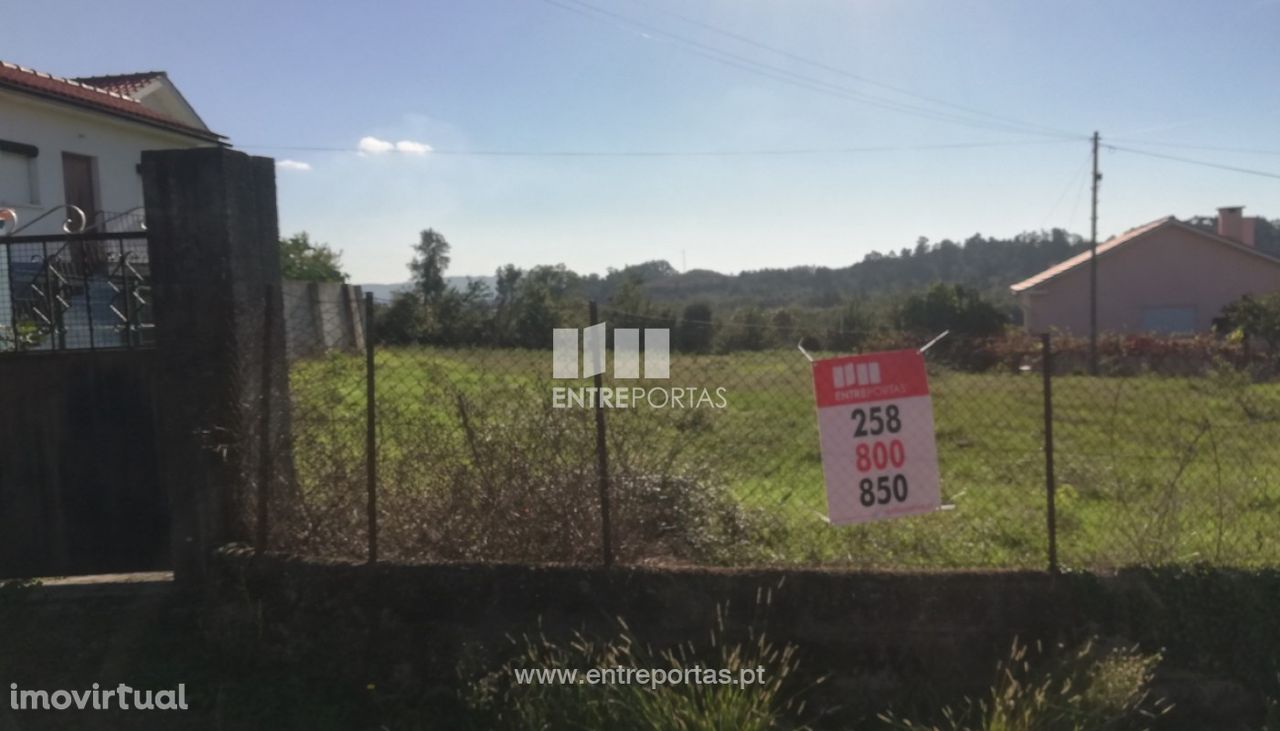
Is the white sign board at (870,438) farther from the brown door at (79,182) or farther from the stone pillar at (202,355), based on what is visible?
the brown door at (79,182)

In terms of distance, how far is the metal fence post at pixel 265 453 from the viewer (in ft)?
14.3

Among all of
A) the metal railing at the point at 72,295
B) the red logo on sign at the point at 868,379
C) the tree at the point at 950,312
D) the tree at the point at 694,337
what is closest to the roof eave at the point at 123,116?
the metal railing at the point at 72,295

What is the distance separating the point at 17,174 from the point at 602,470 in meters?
12.8

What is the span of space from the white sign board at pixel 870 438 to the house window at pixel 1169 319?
33.0m

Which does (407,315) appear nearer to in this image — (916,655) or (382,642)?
(382,642)

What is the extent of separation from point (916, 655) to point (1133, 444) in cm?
485

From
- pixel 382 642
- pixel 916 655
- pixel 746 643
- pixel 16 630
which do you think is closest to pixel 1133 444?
pixel 916 655

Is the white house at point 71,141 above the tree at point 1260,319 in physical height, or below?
above

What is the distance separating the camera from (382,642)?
4.20 m

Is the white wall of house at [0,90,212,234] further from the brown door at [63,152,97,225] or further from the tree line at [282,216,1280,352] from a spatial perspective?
the tree line at [282,216,1280,352]

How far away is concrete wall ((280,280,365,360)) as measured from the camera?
471cm

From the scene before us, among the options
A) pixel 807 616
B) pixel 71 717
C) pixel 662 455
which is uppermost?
pixel 662 455

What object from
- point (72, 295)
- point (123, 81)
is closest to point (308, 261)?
point (123, 81)

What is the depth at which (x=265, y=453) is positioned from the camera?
438 cm
